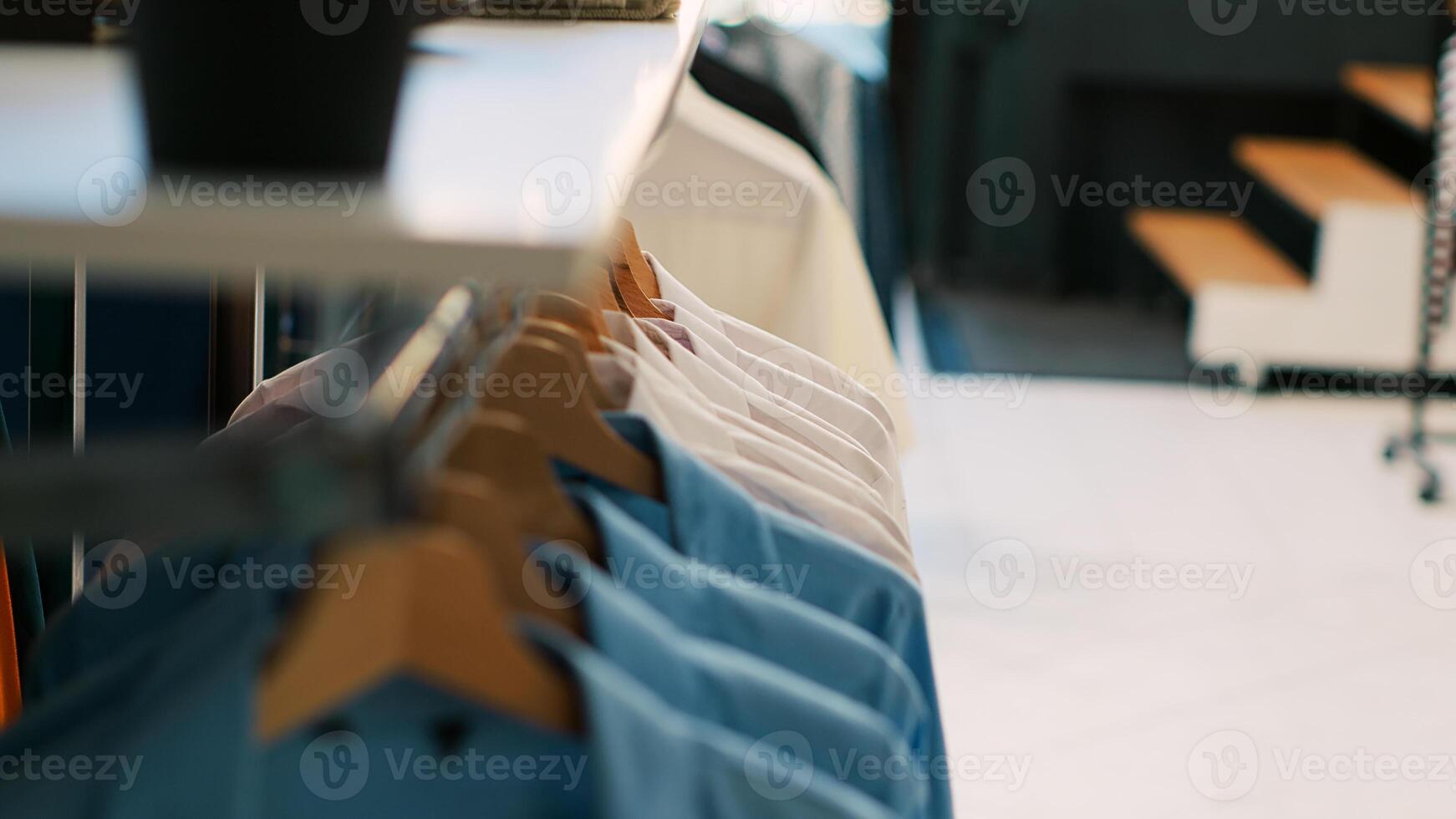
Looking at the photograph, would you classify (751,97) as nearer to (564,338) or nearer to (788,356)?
(788,356)

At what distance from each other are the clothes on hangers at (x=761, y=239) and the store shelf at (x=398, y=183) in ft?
3.08

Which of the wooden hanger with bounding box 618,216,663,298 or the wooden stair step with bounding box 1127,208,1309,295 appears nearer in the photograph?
the wooden hanger with bounding box 618,216,663,298

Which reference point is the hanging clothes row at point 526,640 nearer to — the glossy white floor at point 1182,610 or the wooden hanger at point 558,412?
the wooden hanger at point 558,412

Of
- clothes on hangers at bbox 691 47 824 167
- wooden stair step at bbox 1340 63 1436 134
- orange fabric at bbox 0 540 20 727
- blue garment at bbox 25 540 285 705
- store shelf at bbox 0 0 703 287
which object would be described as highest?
store shelf at bbox 0 0 703 287

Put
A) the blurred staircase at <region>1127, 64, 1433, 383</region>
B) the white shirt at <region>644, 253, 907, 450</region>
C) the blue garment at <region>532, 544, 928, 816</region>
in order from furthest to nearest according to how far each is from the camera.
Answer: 1. the blurred staircase at <region>1127, 64, 1433, 383</region>
2. the white shirt at <region>644, 253, 907, 450</region>
3. the blue garment at <region>532, 544, 928, 816</region>

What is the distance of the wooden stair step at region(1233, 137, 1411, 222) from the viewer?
13.7 feet

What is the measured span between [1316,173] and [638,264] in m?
4.05

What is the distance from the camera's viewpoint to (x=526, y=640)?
0.55m

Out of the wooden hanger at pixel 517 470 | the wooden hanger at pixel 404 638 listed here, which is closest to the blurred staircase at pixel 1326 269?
the wooden hanger at pixel 517 470

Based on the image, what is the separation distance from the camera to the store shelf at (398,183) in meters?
0.46

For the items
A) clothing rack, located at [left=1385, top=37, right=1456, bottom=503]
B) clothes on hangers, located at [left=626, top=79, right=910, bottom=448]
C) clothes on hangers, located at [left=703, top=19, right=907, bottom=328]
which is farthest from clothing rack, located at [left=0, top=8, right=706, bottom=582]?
clothing rack, located at [left=1385, top=37, right=1456, bottom=503]

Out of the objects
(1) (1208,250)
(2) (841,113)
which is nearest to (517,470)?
(2) (841,113)

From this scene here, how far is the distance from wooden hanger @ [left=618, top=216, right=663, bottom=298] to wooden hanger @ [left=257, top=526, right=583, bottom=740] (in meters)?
0.49

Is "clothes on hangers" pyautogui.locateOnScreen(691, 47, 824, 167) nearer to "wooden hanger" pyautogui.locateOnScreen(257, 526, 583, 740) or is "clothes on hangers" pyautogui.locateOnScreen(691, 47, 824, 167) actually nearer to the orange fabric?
the orange fabric
